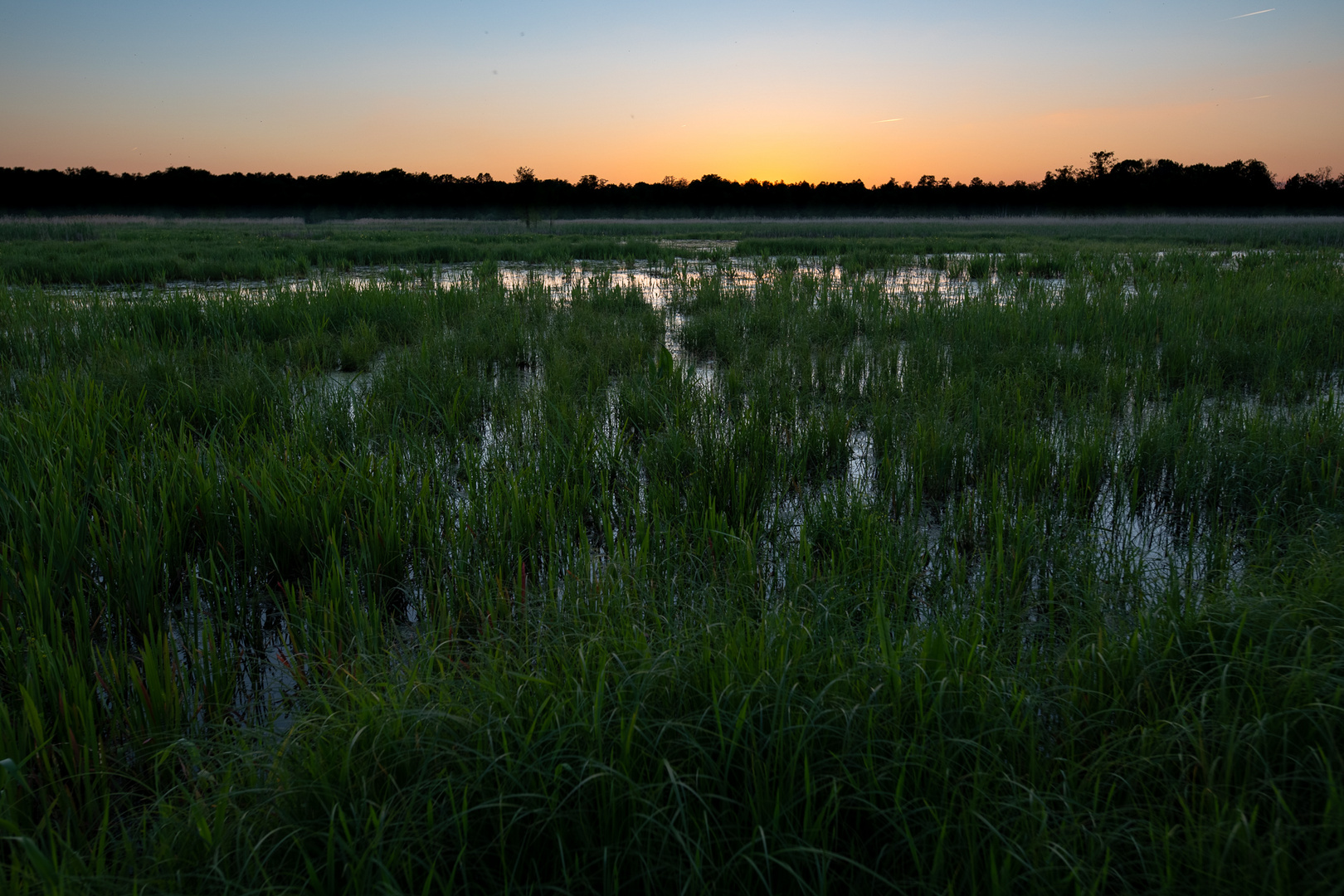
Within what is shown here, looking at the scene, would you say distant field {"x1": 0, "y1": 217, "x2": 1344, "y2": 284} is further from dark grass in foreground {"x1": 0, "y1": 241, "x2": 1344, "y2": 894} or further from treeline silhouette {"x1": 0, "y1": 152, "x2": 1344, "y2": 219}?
treeline silhouette {"x1": 0, "y1": 152, "x2": 1344, "y2": 219}

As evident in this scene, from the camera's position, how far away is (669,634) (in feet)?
5.34

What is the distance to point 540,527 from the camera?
244 centimetres

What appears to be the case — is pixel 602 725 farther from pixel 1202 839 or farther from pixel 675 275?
pixel 675 275

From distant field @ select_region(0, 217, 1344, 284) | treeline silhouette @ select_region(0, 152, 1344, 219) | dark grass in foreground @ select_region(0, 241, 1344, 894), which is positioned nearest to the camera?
dark grass in foreground @ select_region(0, 241, 1344, 894)

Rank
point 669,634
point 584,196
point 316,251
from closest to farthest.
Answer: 1. point 669,634
2. point 316,251
3. point 584,196

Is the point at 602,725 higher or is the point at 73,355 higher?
the point at 73,355

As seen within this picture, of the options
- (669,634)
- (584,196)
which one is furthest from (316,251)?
(584,196)

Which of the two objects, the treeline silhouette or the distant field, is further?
the treeline silhouette

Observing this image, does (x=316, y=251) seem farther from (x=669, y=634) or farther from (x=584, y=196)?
(x=584, y=196)

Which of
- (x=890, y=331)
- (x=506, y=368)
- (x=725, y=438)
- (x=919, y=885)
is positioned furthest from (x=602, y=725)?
(x=890, y=331)

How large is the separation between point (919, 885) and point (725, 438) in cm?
230

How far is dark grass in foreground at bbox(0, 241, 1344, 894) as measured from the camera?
3.56ft

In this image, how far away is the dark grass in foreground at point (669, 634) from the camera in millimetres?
1086

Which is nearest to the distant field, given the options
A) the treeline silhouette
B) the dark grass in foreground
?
the dark grass in foreground
